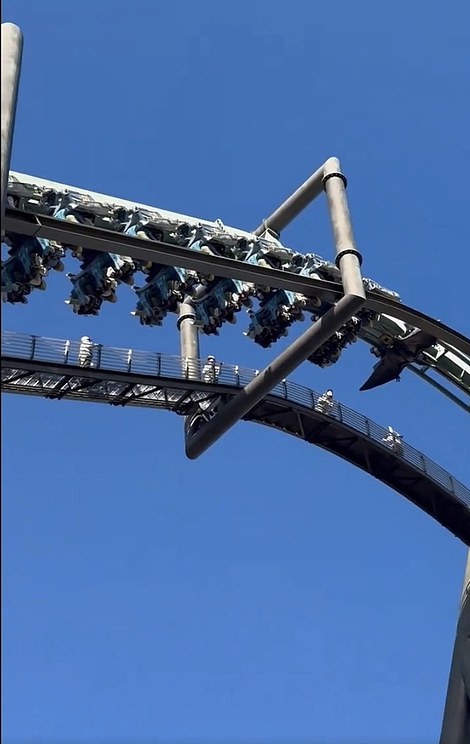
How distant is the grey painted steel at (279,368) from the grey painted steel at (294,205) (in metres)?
4.48

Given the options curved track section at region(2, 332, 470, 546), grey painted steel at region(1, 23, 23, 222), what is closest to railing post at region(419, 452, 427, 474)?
curved track section at region(2, 332, 470, 546)

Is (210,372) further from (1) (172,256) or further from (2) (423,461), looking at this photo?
(2) (423,461)

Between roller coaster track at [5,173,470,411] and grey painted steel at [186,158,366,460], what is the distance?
710 mm

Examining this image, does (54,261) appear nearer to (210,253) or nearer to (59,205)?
(59,205)

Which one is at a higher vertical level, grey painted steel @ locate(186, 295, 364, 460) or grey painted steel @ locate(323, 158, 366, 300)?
grey painted steel @ locate(323, 158, 366, 300)

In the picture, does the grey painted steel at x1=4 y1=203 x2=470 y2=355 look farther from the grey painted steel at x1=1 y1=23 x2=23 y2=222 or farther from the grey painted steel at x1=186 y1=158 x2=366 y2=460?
the grey painted steel at x1=1 y1=23 x2=23 y2=222

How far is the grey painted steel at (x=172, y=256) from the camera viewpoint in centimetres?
1716

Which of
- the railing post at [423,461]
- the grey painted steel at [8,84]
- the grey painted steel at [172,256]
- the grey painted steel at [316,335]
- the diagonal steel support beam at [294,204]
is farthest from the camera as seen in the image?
the railing post at [423,461]

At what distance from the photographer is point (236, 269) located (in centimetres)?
1983

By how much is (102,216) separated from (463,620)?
45.8ft

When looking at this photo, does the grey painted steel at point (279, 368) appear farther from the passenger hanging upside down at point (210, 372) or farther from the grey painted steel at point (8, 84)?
the grey painted steel at point (8, 84)

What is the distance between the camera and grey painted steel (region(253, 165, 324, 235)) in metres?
23.7

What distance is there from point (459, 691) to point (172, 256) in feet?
44.1

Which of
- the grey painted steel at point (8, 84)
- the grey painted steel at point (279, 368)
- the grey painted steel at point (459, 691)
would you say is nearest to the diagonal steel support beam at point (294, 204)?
the grey painted steel at point (279, 368)
